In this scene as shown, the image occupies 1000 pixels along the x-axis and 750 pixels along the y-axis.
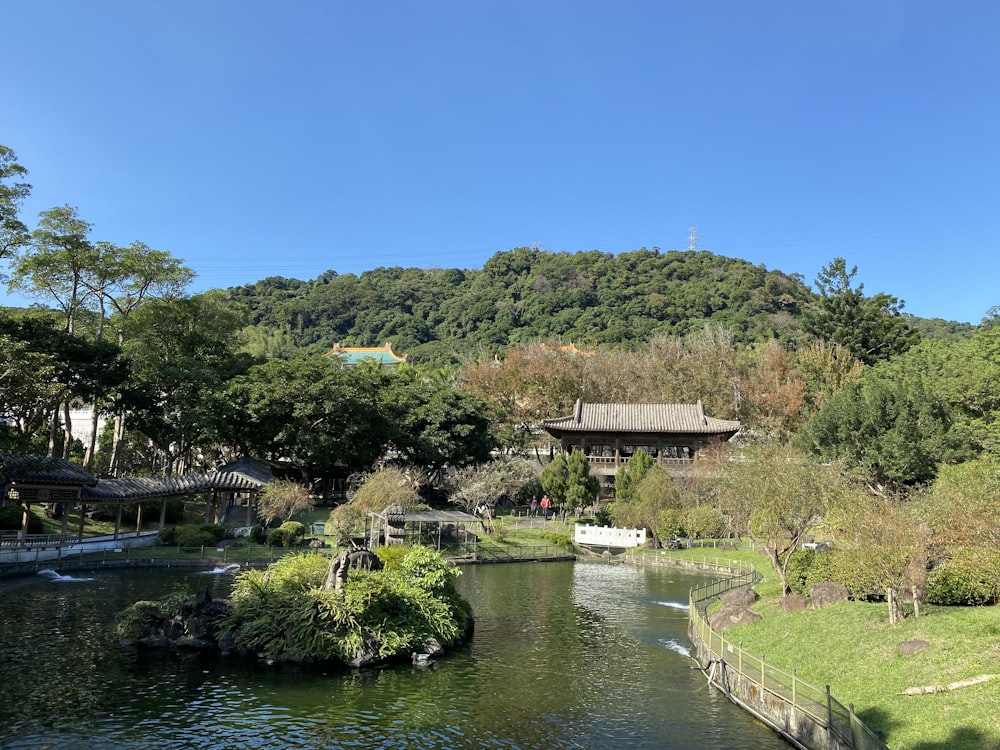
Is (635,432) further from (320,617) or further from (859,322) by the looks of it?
(320,617)

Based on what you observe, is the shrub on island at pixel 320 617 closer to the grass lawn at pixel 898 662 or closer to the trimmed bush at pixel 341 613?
the trimmed bush at pixel 341 613

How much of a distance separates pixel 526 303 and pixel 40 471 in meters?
104

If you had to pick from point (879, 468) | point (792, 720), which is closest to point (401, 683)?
point (792, 720)

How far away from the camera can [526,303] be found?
420 feet

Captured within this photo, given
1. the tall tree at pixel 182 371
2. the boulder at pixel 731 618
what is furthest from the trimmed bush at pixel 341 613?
the tall tree at pixel 182 371

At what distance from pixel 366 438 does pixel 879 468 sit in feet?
101

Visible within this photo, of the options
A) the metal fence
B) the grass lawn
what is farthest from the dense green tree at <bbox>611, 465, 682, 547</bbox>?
the metal fence

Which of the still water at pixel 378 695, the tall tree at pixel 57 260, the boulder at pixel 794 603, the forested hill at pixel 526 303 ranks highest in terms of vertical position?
the forested hill at pixel 526 303

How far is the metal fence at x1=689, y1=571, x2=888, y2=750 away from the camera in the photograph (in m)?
10.0

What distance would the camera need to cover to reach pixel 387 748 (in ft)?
37.8

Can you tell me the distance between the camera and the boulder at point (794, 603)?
18.1 meters

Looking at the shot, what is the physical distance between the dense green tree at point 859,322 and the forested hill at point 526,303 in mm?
28653

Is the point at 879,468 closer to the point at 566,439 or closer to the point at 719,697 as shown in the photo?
the point at 566,439

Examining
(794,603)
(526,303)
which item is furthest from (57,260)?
(526,303)
